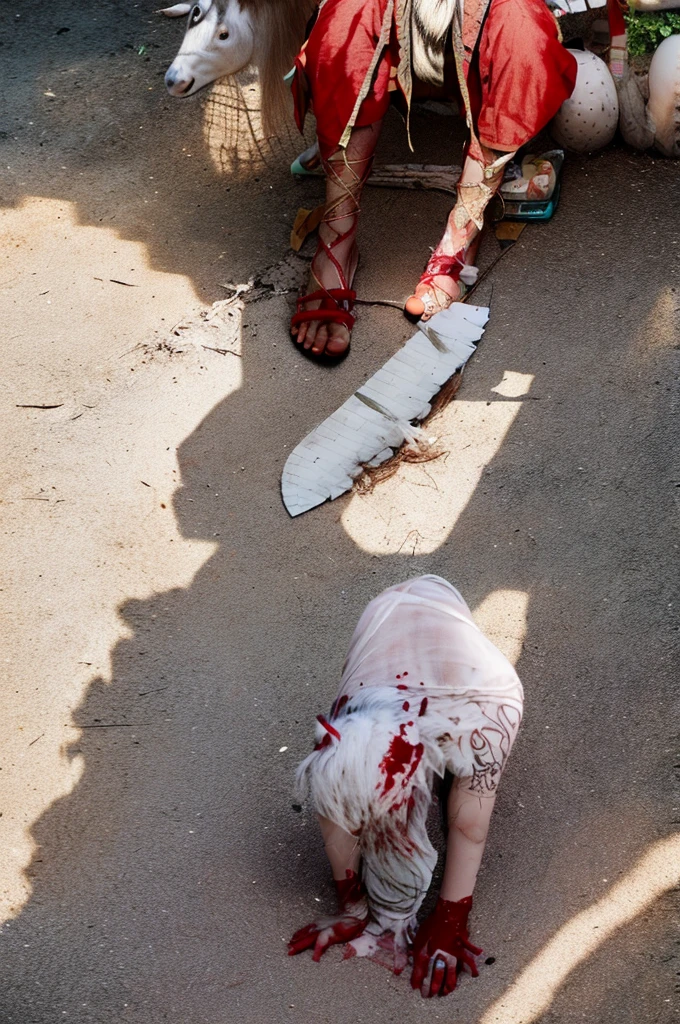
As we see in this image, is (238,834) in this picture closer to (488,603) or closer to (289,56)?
(488,603)

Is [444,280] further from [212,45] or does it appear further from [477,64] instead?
[212,45]

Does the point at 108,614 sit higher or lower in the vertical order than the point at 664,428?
lower

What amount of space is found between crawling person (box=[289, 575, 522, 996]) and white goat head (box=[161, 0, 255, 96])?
2151mm

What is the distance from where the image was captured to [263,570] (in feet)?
10.0

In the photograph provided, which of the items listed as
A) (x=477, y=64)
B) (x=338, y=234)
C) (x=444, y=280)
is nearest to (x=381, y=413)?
(x=444, y=280)

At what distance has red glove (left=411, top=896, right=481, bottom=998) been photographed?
2.25 metres

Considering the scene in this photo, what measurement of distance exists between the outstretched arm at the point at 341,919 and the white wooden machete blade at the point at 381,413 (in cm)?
115

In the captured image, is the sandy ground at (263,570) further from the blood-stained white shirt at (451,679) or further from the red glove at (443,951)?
the blood-stained white shirt at (451,679)

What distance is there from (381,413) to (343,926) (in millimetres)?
1536

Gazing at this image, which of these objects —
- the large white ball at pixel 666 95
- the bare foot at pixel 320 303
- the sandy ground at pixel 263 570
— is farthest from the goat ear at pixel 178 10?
the large white ball at pixel 666 95

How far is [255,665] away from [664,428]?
53.0 inches

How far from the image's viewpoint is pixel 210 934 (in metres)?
2.37

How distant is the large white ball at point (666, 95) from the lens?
11.9 feet

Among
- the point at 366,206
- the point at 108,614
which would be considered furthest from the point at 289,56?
the point at 108,614
